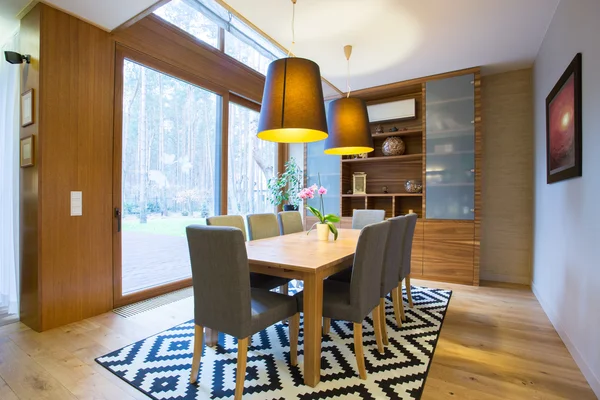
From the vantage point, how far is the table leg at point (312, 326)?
5.46 feet

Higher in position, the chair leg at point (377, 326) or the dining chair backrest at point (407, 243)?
the dining chair backrest at point (407, 243)

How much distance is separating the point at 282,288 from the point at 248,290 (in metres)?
1.38

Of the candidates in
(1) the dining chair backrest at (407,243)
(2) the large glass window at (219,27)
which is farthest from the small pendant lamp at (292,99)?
(2) the large glass window at (219,27)

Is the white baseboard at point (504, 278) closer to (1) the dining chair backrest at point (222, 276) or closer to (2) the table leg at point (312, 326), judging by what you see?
(2) the table leg at point (312, 326)

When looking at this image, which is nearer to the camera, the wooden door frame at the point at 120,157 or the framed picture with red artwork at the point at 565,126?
the framed picture with red artwork at the point at 565,126

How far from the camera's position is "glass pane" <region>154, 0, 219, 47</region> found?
3189 mm

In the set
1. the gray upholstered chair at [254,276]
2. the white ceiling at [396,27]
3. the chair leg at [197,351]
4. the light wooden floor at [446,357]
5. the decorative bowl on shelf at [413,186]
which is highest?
the white ceiling at [396,27]

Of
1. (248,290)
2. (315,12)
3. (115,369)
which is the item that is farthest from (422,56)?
(115,369)

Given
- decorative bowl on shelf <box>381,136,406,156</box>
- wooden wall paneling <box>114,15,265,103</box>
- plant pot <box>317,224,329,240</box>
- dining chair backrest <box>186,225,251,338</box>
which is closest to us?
dining chair backrest <box>186,225,251,338</box>

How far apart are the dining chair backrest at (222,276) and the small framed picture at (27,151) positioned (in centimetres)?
178

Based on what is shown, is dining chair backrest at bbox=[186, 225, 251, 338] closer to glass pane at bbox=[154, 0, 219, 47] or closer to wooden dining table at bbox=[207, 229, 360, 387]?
wooden dining table at bbox=[207, 229, 360, 387]

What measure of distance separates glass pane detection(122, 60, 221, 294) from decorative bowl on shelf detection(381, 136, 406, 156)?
2435mm

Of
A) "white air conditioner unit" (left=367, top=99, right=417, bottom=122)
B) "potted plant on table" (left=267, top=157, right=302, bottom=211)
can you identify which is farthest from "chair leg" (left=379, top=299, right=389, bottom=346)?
"white air conditioner unit" (left=367, top=99, right=417, bottom=122)

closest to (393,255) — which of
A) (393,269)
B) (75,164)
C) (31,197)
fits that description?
(393,269)
